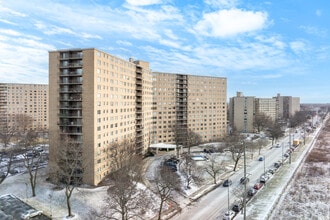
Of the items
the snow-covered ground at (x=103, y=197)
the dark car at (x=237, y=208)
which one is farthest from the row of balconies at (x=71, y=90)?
the dark car at (x=237, y=208)

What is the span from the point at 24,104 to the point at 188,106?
67.3 meters

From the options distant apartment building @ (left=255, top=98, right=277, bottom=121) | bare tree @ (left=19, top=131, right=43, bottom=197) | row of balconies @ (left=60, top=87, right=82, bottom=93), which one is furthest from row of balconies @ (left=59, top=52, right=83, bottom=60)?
distant apartment building @ (left=255, top=98, right=277, bottom=121)

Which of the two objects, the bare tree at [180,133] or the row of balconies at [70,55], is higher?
the row of balconies at [70,55]

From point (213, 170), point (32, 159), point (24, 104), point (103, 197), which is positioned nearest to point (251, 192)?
point (213, 170)

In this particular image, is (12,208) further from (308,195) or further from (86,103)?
(308,195)

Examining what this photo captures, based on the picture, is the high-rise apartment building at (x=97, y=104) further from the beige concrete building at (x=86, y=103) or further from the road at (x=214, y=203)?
the road at (x=214, y=203)

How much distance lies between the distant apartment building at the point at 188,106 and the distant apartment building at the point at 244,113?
29.1 meters

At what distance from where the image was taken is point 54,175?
124 feet

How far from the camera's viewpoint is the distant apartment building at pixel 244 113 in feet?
383

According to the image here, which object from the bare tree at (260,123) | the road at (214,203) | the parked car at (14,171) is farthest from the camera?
the bare tree at (260,123)

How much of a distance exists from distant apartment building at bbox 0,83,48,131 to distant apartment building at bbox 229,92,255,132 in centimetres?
8174

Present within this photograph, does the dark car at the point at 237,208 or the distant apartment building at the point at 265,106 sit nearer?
the dark car at the point at 237,208

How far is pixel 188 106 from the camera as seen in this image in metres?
80.6

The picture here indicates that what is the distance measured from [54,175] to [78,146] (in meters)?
5.47
